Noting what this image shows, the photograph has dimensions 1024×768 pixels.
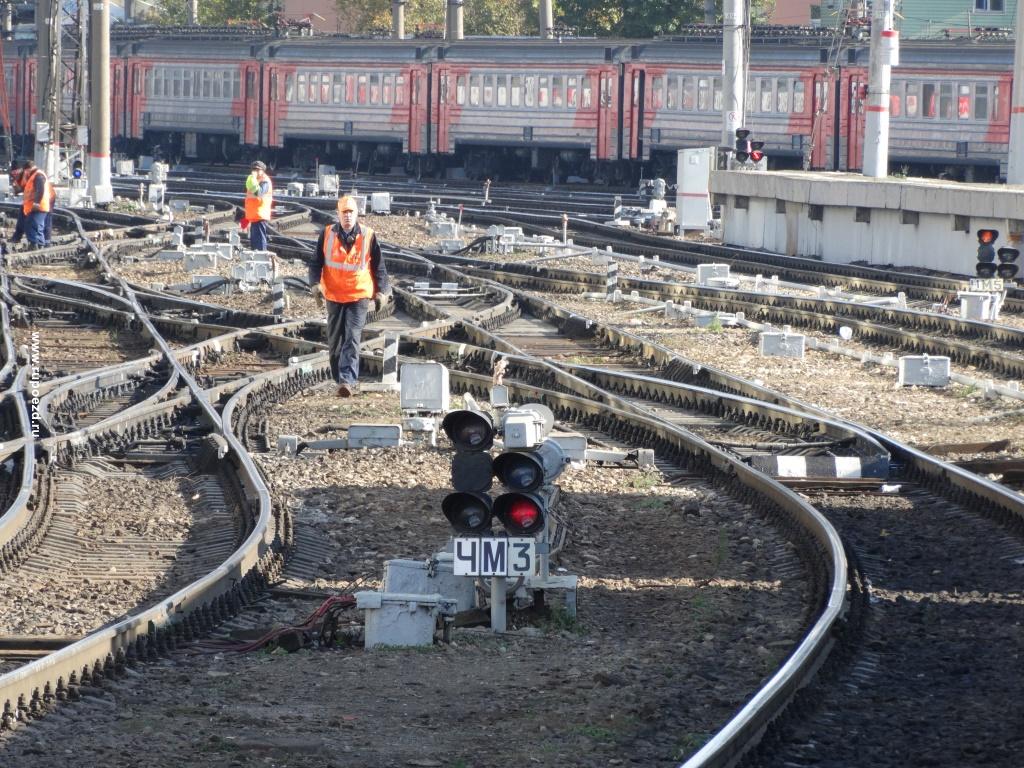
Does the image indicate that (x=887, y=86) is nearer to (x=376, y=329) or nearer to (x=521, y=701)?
(x=376, y=329)

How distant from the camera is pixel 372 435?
1234cm

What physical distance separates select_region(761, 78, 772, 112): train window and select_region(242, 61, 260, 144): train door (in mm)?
15862

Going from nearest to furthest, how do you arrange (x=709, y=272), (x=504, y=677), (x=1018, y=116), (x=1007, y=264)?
(x=504, y=677), (x=1007, y=264), (x=709, y=272), (x=1018, y=116)

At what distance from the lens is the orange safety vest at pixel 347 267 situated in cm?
1366

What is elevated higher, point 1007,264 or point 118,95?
point 118,95

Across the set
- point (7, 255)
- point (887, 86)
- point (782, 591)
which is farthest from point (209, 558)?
point (887, 86)

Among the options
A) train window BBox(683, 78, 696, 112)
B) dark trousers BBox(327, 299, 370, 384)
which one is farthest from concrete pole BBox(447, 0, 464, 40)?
dark trousers BBox(327, 299, 370, 384)

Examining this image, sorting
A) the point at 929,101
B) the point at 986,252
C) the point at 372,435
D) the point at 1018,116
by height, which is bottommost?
→ the point at 372,435

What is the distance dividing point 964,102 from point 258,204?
18.5 m

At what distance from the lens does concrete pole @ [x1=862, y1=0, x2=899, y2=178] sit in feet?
93.5

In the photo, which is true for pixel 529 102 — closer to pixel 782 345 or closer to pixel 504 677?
pixel 782 345

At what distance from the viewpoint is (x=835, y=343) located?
18500 millimetres

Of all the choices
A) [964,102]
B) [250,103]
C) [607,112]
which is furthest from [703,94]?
[250,103]

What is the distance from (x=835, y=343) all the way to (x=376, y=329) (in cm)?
442
